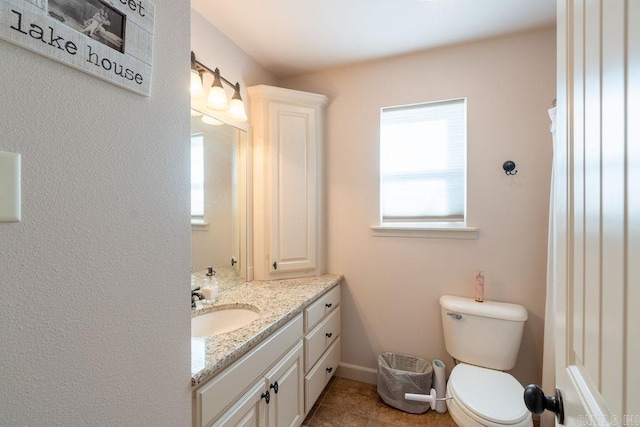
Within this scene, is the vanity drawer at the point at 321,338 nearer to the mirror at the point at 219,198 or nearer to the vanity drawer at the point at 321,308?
the vanity drawer at the point at 321,308

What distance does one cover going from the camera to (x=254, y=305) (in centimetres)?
150

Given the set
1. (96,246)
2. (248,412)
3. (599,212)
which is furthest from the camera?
(248,412)

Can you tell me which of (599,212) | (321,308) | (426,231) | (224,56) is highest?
(224,56)

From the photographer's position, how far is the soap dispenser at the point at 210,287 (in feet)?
5.03

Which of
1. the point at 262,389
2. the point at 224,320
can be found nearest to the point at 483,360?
the point at 262,389

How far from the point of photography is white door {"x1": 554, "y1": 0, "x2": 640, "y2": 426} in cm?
36

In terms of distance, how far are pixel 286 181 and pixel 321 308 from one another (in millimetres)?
931

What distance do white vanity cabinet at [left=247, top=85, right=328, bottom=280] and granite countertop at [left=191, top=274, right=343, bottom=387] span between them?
0.16m

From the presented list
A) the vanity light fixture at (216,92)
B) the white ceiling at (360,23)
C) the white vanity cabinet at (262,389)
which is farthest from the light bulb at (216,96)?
the white vanity cabinet at (262,389)

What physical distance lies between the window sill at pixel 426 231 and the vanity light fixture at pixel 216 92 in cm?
126

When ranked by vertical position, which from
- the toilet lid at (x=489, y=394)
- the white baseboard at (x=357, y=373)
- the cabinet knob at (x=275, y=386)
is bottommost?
the white baseboard at (x=357, y=373)

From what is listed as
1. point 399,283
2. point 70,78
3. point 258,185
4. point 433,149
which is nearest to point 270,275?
point 258,185

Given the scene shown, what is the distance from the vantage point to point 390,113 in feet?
6.97

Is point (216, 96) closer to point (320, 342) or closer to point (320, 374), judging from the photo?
point (320, 342)
